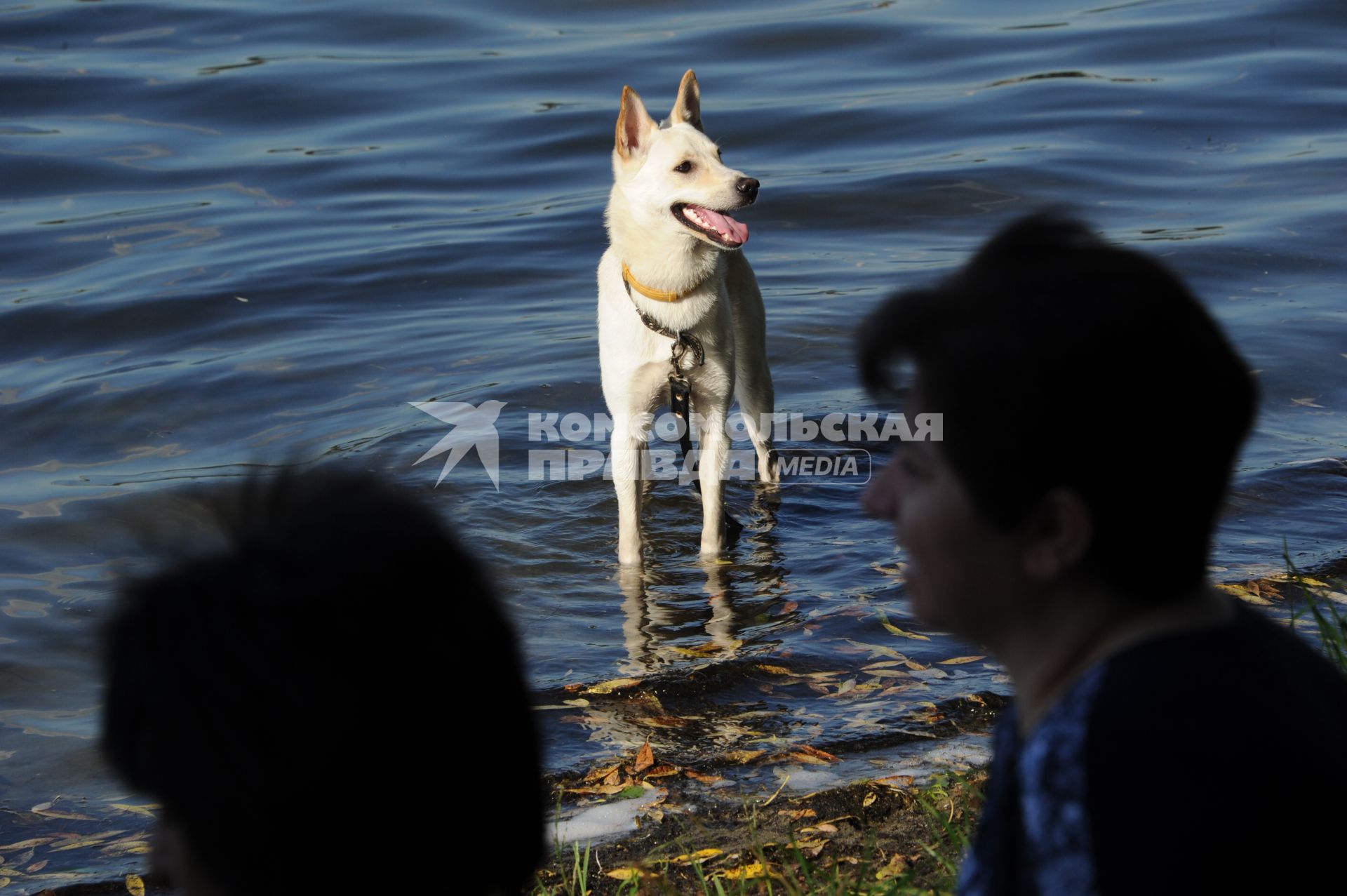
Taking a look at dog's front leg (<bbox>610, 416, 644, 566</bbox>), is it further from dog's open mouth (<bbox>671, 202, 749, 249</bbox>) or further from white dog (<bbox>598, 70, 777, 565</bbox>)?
dog's open mouth (<bbox>671, 202, 749, 249</bbox>)

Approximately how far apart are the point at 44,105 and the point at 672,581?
13.0 m

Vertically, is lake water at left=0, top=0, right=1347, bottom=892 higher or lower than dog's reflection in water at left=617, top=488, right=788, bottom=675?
higher

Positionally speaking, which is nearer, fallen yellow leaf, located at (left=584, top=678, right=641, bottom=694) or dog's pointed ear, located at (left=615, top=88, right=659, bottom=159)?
fallen yellow leaf, located at (left=584, top=678, right=641, bottom=694)

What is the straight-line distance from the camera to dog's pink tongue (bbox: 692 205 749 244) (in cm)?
614

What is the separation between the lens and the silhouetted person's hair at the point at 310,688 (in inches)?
49.1

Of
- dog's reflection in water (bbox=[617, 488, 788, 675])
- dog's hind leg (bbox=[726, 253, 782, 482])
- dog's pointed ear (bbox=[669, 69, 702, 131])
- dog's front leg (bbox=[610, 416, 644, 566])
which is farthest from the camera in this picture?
dog's hind leg (bbox=[726, 253, 782, 482])

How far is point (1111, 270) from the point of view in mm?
1390

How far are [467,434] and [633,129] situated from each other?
2.29 metres

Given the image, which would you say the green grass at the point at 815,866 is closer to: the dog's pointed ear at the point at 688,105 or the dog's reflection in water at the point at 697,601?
the dog's reflection in water at the point at 697,601

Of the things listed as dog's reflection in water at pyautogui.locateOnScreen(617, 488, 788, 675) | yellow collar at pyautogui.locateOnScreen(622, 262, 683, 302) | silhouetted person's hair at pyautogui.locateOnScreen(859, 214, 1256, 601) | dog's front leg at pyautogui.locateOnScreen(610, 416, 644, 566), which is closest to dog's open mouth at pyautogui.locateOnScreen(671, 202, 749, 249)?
yellow collar at pyautogui.locateOnScreen(622, 262, 683, 302)

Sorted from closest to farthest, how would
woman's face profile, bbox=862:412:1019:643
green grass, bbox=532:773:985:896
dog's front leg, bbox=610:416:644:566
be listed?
1. woman's face profile, bbox=862:412:1019:643
2. green grass, bbox=532:773:985:896
3. dog's front leg, bbox=610:416:644:566

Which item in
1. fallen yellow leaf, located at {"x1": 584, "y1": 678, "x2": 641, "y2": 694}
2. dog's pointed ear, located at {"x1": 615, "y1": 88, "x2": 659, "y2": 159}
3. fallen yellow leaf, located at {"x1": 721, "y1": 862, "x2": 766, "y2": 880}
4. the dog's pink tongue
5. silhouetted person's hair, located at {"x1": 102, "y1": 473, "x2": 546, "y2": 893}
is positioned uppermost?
dog's pointed ear, located at {"x1": 615, "y1": 88, "x2": 659, "y2": 159}

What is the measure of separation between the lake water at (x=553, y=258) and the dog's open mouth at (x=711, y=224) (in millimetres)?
1411

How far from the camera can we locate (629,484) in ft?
20.5
